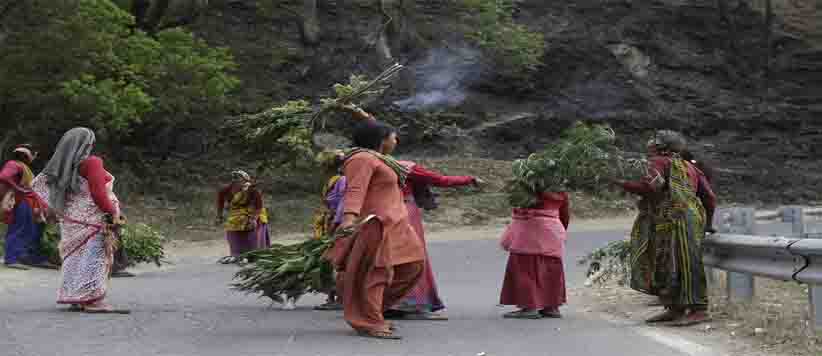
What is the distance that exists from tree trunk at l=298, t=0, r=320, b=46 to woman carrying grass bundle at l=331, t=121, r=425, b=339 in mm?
27755

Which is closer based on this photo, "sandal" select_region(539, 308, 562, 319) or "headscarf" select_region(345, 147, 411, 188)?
"headscarf" select_region(345, 147, 411, 188)

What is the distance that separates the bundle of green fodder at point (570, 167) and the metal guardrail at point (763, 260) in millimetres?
1092

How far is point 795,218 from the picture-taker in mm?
13930

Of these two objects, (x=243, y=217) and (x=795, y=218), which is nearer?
(x=795, y=218)

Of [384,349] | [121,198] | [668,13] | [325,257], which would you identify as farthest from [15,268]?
[668,13]

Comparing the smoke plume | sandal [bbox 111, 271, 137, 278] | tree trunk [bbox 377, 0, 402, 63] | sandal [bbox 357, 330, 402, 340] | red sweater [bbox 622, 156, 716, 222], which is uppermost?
tree trunk [bbox 377, 0, 402, 63]

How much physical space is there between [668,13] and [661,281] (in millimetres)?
37478

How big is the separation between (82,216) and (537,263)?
389 cm

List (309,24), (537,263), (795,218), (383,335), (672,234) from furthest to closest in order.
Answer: (309,24), (795,218), (537,263), (672,234), (383,335)

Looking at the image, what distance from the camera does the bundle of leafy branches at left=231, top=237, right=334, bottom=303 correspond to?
9.20m

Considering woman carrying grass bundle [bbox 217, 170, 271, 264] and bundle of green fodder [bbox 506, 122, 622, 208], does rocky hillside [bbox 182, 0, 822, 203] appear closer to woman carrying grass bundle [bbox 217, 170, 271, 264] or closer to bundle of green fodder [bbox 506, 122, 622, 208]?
woman carrying grass bundle [bbox 217, 170, 271, 264]

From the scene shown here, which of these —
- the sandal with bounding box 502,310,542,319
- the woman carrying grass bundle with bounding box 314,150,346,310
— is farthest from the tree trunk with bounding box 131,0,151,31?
the sandal with bounding box 502,310,542,319

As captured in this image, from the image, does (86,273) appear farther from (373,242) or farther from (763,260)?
(763,260)

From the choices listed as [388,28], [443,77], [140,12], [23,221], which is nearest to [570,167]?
[23,221]
